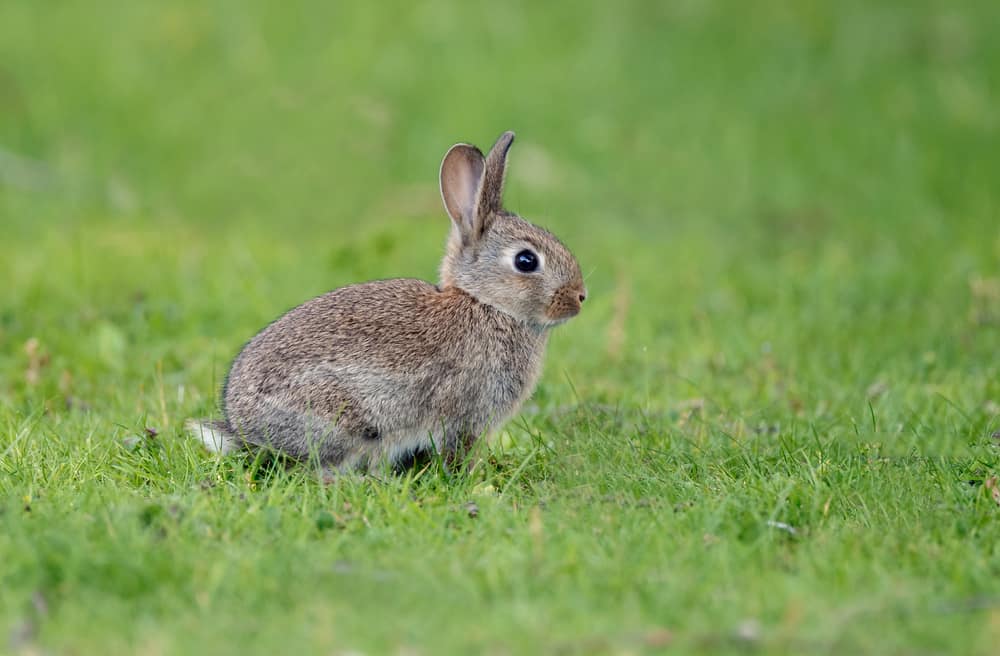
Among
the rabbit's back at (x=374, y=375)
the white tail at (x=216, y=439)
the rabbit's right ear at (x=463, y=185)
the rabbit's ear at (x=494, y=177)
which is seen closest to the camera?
the rabbit's back at (x=374, y=375)

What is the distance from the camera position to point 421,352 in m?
6.27

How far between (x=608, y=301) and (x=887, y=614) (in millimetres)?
5851

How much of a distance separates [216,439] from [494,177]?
1901 mm

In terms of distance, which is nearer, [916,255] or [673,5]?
[916,255]

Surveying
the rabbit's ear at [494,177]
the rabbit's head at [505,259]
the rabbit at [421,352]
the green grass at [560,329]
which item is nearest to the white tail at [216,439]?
the rabbit at [421,352]

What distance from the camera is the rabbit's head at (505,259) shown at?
6.64 meters

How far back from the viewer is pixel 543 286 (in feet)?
21.8

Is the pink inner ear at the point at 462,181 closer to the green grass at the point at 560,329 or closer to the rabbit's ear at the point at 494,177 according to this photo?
the rabbit's ear at the point at 494,177

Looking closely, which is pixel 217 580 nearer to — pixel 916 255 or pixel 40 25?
pixel 916 255

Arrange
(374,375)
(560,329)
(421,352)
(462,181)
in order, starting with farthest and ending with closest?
(560,329) < (462,181) < (421,352) < (374,375)

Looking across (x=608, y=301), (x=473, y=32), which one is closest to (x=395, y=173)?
(x=473, y=32)

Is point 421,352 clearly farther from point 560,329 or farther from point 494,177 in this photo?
point 560,329

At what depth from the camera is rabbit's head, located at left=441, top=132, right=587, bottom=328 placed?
664 centimetres

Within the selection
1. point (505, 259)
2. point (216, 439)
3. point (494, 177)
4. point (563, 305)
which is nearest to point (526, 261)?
point (505, 259)
